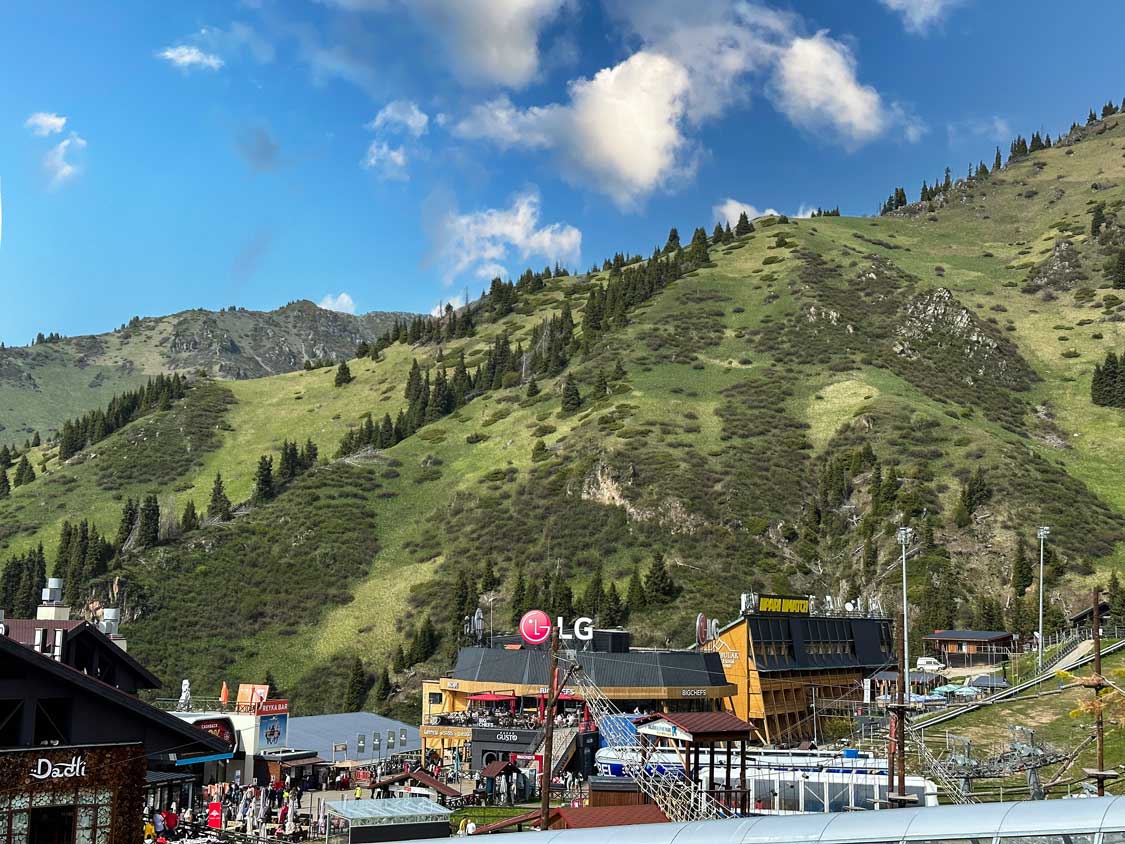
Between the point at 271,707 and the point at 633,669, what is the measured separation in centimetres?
3091

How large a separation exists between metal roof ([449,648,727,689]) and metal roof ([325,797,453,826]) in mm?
52295

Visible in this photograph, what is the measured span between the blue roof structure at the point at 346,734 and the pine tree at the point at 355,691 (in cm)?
2716

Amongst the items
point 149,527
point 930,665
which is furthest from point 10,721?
point 149,527

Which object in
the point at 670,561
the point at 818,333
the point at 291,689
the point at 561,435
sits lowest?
the point at 291,689

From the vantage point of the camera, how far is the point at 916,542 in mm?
125500

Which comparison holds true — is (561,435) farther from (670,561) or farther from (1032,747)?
(1032,747)

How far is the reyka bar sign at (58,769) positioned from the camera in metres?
28.1

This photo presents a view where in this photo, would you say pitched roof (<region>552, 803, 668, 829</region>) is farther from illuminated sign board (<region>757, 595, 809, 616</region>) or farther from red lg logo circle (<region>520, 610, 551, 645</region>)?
illuminated sign board (<region>757, 595, 809, 616</region>)

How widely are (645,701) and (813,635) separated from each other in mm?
20083

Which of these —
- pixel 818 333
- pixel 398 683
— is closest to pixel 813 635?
pixel 398 683

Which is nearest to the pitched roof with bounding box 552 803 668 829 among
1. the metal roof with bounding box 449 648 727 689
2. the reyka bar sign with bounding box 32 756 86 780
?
the reyka bar sign with bounding box 32 756 86 780

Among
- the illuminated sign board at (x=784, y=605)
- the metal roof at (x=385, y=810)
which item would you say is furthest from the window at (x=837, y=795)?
the illuminated sign board at (x=784, y=605)

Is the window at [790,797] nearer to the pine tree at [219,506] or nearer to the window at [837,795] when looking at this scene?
the window at [837,795]

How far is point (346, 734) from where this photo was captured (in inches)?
3066
